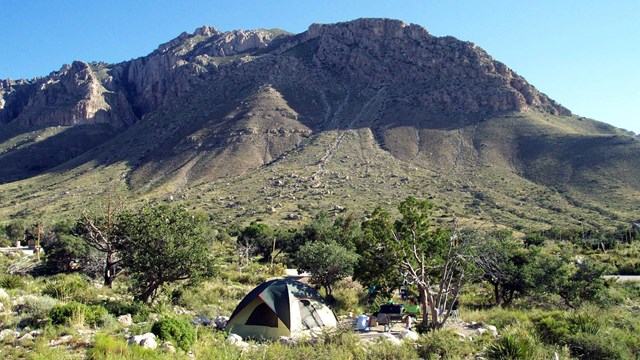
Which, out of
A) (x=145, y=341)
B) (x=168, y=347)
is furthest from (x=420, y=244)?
(x=145, y=341)

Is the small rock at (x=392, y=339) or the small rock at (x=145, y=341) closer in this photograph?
the small rock at (x=145, y=341)

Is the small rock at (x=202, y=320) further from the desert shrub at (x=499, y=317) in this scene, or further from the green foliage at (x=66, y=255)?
the green foliage at (x=66, y=255)

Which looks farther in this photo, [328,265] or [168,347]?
[328,265]

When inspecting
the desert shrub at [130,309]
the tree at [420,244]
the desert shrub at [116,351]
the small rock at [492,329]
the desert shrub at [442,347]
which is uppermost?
the tree at [420,244]

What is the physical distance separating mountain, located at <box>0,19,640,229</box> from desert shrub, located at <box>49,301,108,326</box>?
46.9 m

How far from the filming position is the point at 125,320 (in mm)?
13891

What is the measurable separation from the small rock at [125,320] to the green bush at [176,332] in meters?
2.08

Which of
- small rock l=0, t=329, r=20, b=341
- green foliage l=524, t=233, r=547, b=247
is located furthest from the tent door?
green foliage l=524, t=233, r=547, b=247

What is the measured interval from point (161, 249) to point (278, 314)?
567 cm

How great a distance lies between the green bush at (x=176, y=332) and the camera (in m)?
11.4

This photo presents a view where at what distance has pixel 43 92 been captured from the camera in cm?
15412

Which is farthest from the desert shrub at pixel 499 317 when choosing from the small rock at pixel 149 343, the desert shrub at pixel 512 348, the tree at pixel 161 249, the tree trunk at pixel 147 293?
the tree trunk at pixel 147 293

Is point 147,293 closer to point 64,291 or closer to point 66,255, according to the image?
point 64,291

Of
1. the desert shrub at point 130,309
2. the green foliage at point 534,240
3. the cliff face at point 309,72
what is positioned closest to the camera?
the desert shrub at point 130,309
